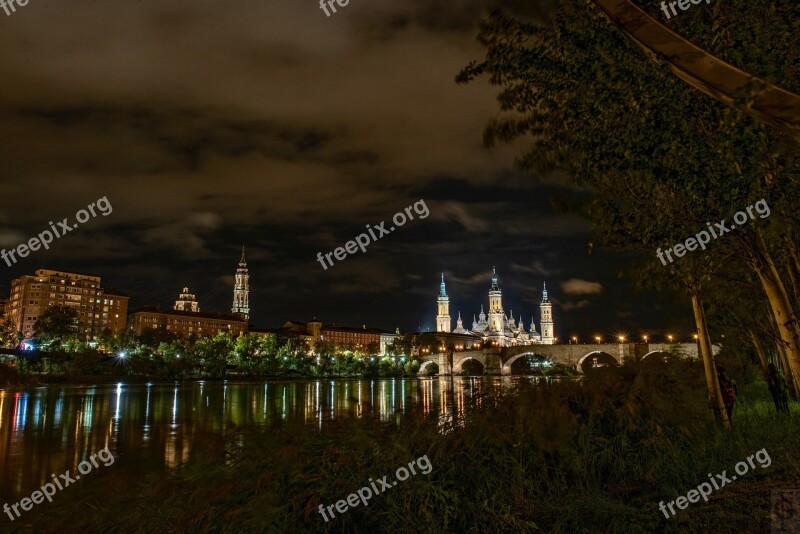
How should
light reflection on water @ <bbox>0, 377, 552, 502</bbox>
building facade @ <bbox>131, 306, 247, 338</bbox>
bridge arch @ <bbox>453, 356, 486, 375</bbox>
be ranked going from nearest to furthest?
light reflection on water @ <bbox>0, 377, 552, 502</bbox>, bridge arch @ <bbox>453, 356, 486, 375</bbox>, building facade @ <bbox>131, 306, 247, 338</bbox>

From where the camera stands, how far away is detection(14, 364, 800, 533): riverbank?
6.81 m

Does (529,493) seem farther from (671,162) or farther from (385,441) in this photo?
(671,162)

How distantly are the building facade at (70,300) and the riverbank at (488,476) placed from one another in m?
168

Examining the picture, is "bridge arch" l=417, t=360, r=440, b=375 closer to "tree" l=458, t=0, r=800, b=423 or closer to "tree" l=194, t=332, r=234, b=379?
"tree" l=194, t=332, r=234, b=379

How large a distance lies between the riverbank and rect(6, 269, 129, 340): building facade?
16826cm

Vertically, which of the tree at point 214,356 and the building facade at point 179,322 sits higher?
the building facade at point 179,322

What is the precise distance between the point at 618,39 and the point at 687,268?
17.3 feet

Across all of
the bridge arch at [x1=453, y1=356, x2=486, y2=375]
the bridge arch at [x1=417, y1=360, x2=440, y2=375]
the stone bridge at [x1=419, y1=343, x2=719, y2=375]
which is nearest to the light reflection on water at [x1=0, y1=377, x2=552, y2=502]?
the stone bridge at [x1=419, y1=343, x2=719, y2=375]

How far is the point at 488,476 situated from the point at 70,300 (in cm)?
18525

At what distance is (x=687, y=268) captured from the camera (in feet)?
38.1

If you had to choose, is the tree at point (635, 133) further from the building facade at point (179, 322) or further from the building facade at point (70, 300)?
the building facade at point (179, 322)

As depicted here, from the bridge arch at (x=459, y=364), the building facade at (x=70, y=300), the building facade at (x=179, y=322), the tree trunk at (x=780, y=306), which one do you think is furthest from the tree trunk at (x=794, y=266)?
the building facade at (x=179, y=322)

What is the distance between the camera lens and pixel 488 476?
326 inches

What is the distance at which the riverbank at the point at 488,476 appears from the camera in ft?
22.3
